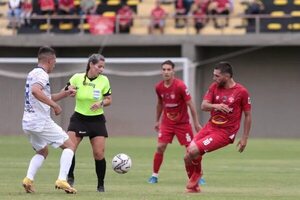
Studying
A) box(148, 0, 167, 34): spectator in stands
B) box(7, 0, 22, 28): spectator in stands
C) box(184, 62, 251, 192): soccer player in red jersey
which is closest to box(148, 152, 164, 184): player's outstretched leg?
box(184, 62, 251, 192): soccer player in red jersey

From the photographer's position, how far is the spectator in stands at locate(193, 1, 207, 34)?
116 feet

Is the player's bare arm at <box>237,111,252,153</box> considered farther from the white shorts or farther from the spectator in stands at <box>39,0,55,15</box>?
the spectator in stands at <box>39,0,55,15</box>

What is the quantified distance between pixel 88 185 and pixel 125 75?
1955 cm

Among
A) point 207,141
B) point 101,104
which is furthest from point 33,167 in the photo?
point 207,141

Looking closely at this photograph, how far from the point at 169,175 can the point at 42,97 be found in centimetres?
588

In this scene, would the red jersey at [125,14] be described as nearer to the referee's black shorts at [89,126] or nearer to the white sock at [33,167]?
the referee's black shorts at [89,126]

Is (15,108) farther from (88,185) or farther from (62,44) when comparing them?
(88,185)

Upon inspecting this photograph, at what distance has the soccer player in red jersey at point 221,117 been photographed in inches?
529

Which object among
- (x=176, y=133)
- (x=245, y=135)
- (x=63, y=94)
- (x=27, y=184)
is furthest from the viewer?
(x=176, y=133)

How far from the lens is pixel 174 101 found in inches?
667

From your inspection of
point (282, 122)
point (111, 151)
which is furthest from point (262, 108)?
point (111, 151)

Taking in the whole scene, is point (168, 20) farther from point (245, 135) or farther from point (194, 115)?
point (245, 135)

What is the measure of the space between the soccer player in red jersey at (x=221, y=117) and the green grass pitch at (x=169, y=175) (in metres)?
0.67

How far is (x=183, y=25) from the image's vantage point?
36031mm
